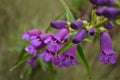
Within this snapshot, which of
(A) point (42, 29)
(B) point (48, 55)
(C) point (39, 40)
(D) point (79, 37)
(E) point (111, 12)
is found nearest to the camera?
(E) point (111, 12)

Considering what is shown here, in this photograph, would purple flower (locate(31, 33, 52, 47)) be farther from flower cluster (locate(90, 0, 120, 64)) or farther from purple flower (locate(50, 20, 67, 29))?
flower cluster (locate(90, 0, 120, 64))

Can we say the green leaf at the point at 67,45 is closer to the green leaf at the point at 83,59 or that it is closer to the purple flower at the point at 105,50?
the green leaf at the point at 83,59

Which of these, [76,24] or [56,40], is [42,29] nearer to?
[56,40]

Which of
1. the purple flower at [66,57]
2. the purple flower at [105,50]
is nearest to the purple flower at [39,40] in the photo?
the purple flower at [66,57]

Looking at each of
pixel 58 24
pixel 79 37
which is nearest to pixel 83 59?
pixel 79 37

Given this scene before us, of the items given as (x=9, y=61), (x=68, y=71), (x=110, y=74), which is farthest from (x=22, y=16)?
(x=110, y=74)
